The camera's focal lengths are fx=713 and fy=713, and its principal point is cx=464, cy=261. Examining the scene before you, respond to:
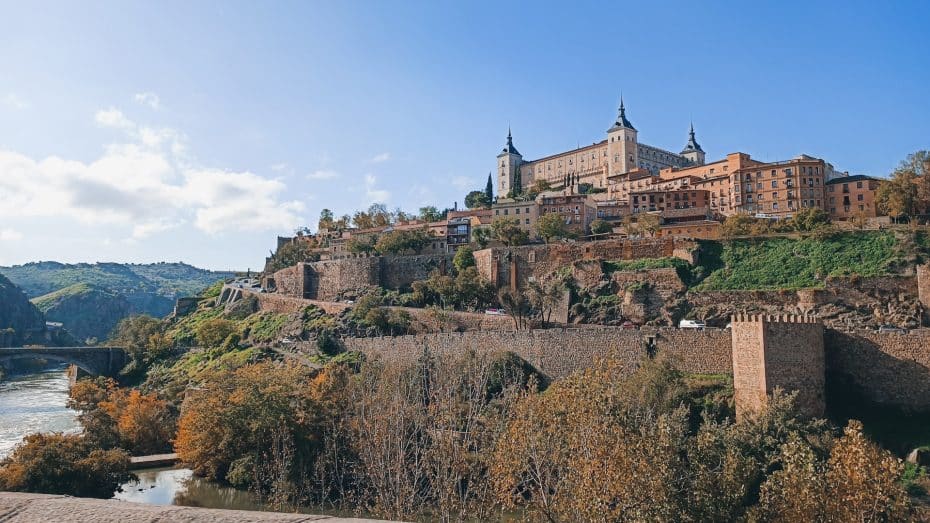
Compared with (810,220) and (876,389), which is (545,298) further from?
(876,389)

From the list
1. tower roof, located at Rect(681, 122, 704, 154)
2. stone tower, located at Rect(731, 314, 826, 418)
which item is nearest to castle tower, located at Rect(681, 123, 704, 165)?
tower roof, located at Rect(681, 122, 704, 154)

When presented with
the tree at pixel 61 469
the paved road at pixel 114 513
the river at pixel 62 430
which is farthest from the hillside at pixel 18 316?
the paved road at pixel 114 513

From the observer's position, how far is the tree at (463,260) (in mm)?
60594

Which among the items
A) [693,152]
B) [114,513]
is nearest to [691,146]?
[693,152]

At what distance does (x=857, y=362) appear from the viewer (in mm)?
29953

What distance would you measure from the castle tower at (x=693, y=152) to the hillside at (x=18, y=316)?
112m

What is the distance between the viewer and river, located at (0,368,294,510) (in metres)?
29.3

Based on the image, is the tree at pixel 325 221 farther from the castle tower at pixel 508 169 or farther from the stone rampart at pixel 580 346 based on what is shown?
the stone rampart at pixel 580 346

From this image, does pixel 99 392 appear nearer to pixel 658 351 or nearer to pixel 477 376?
pixel 477 376

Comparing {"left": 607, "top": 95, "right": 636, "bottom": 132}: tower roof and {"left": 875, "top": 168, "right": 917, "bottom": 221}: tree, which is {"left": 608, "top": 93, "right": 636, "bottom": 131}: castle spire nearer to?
{"left": 607, "top": 95, "right": 636, "bottom": 132}: tower roof

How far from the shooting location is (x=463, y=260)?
60.8 meters

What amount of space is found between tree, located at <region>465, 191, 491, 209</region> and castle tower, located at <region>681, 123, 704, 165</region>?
3208 cm

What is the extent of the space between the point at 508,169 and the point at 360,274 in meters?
52.1

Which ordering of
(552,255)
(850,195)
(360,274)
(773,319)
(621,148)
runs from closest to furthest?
(773,319), (552,255), (850,195), (360,274), (621,148)
